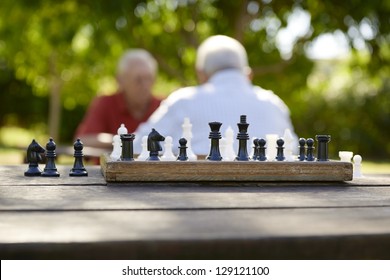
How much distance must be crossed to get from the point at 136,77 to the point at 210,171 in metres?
2.86

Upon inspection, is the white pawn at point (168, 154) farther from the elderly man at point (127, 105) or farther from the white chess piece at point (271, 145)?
the elderly man at point (127, 105)

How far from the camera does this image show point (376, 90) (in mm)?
16062

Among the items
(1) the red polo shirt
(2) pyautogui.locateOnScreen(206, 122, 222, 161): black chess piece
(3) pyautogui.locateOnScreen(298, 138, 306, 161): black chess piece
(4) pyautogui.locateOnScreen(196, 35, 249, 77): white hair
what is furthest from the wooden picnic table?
(1) the red polo shirt

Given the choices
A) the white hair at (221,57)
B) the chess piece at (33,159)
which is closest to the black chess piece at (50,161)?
the chess piece at (33,159)

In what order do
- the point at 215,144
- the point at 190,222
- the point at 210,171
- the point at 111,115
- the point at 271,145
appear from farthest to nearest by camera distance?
1. the point at 111,115
2. the point at 271,145
3. the point at 215,144
4. the point at 210,171
5. the point at 190,222

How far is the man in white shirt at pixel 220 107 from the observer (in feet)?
12.2

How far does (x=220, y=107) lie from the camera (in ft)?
12.4

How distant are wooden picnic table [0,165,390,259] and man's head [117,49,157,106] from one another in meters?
2.85

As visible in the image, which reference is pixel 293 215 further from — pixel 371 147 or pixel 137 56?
pixel 371 147

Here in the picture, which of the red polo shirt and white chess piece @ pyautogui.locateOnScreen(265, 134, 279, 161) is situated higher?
the red polo shirt

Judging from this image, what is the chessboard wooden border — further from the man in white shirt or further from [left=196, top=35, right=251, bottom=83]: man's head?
[left=196, top=35, right=251, bottom=83]: man's head

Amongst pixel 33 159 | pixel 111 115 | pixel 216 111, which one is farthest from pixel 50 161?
pixel 111 115

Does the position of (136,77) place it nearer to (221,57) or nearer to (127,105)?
(127,105)

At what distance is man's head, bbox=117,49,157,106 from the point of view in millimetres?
5395
